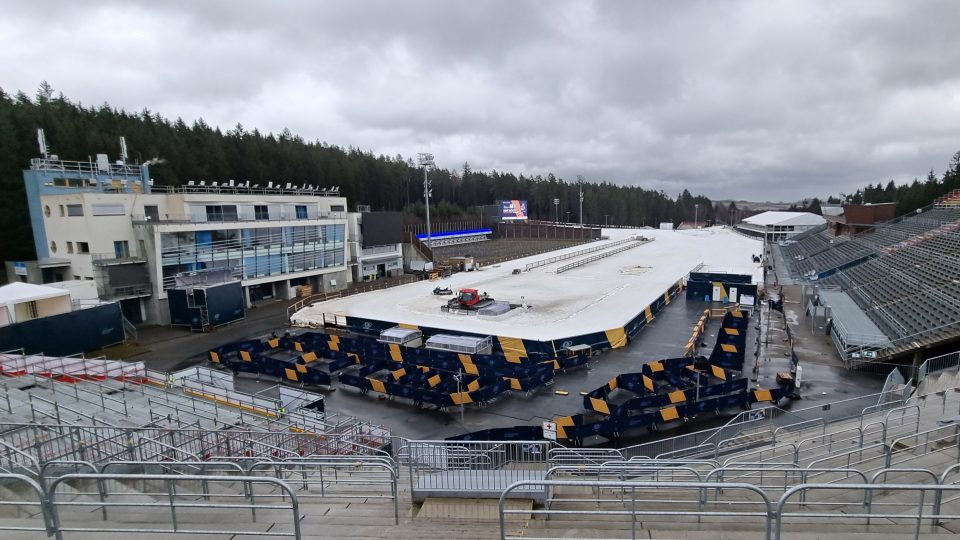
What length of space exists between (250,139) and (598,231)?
6829cm

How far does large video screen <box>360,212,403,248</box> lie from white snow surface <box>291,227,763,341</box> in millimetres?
8014

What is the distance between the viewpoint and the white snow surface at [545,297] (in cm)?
2988

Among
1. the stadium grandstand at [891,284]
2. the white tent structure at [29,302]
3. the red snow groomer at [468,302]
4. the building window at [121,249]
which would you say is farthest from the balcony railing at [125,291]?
the stadium grandstand at [891,284]

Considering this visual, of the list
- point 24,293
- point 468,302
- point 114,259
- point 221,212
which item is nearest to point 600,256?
point 468,302

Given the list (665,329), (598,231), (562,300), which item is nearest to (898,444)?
(665,329)

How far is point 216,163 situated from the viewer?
62625 mm

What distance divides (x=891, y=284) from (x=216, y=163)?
69.4 meters

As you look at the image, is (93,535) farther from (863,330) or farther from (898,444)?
(863,330)

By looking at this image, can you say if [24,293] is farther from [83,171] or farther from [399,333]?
[399,333]

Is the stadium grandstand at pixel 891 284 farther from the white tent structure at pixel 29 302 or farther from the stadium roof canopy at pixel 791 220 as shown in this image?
the white tent structure at pixel 29 302

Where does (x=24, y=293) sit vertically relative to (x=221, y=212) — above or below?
below

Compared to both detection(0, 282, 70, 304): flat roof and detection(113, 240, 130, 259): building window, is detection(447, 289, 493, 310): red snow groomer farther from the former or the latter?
detection(0, 282, 70, 304): flat roof

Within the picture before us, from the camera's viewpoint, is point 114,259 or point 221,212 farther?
point 221,212

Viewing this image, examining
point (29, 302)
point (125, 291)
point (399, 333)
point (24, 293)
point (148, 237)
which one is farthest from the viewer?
point (148, 237)
